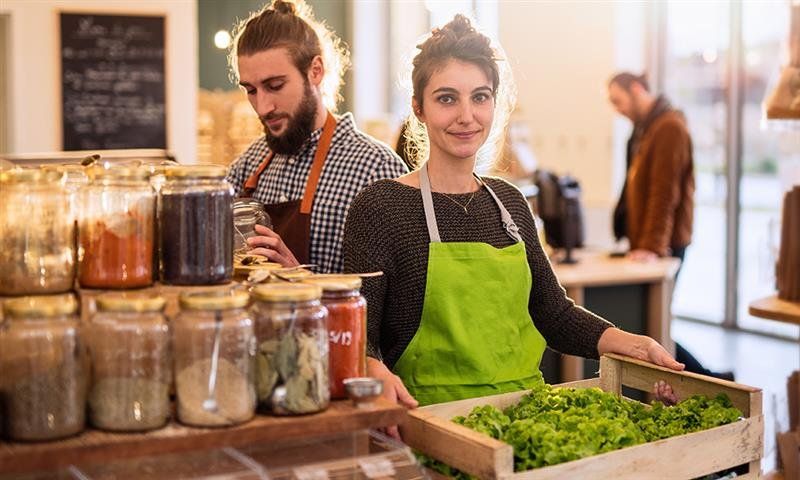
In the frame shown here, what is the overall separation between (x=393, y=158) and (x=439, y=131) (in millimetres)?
567

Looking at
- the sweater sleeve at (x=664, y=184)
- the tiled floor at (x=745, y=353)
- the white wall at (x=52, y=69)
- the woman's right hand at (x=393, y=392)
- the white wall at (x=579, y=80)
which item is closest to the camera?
the woman's right hand at (x=393, y=392)

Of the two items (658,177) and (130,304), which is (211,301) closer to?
(130,304)

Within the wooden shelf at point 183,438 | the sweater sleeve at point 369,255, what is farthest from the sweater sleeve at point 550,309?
the wooden shelf at point 183,438

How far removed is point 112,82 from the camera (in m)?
6.48

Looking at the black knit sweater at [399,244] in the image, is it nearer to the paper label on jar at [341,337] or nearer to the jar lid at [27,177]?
the paper label on jar at [341,337]

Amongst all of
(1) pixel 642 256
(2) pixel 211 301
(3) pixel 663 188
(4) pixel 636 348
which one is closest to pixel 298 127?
(4) pixel 636 348

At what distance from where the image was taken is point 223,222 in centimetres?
170

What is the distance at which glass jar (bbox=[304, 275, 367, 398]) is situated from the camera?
5.49 feet

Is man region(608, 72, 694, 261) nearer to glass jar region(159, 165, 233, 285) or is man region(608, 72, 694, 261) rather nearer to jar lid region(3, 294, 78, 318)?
glass jar region(159, 165, 233, 285)

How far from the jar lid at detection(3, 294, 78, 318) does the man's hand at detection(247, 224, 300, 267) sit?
3.44ft

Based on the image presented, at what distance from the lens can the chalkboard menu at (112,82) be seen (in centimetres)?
623

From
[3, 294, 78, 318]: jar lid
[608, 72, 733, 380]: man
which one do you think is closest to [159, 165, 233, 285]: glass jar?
[3, 294, 78, 318]: jar lid

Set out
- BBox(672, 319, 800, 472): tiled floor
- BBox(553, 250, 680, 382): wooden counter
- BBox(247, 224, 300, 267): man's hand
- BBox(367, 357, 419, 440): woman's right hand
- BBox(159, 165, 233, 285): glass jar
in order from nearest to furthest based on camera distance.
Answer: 1. BBox(159, 165, 233, 285): glass jar
2. BBox(367, 357, 419, 440): woman's right hand
3. BBox(247, 224, 300, 267): man's hand
4. BBox(553, 250, 680, 382): wooden counter
5. BBox(672, 319, 800, 472): tiled floor

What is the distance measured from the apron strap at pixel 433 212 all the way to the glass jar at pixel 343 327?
2.28 ft
